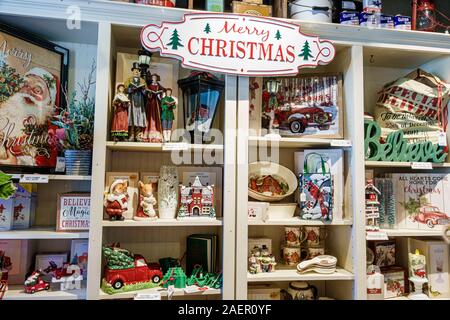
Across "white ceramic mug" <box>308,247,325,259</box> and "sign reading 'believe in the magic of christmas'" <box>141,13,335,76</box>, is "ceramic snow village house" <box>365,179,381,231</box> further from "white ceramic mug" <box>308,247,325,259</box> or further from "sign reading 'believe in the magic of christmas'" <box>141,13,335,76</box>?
"sign reading 'believe in the magic of christmas'" <box>141,13,335,76</box>

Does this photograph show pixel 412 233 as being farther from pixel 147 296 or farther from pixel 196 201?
pixel 147 296

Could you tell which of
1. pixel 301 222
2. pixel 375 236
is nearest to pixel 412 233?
pixel 375 236

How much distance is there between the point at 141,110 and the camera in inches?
56.7

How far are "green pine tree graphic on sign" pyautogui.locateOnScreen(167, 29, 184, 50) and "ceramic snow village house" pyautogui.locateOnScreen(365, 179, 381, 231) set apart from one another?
3.67ft

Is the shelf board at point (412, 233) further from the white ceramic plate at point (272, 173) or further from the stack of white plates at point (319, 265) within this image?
the white ceramic plate at point (272, 173)

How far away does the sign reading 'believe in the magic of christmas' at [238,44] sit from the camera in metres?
1.38

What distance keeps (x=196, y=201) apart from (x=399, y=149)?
106cm

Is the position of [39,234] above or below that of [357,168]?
below

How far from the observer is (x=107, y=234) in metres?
1.47

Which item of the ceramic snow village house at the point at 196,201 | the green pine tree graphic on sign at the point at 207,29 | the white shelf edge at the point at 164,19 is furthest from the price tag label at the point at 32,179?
the green pine tree graphic on sign at the point at 207,29

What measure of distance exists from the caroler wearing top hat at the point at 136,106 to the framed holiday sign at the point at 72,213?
353mm

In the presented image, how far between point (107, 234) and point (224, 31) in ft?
3.52
